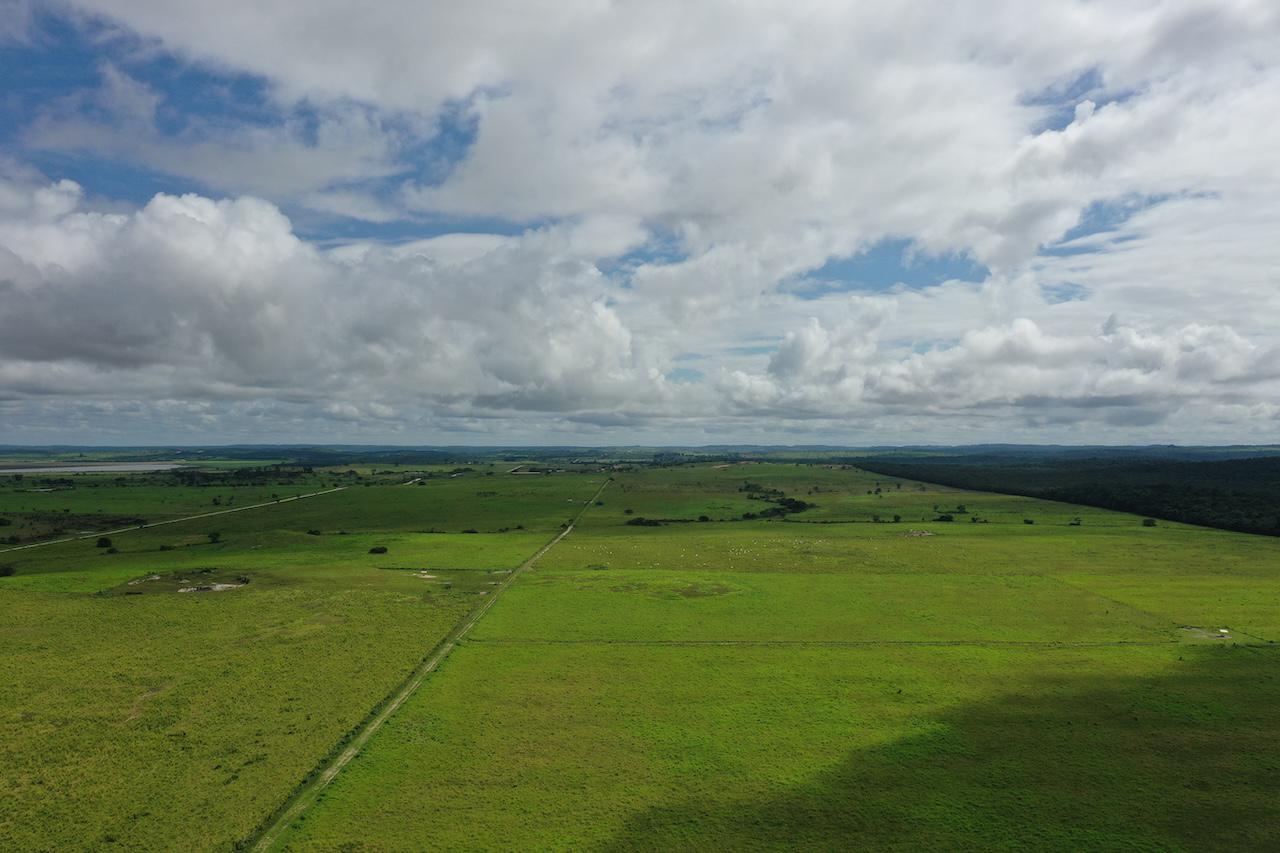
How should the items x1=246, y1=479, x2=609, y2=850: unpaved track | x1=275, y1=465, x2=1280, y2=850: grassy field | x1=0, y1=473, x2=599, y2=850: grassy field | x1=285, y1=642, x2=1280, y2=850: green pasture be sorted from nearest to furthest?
x1=246, y1=479, x2=609, y2=850: unpaved track < x1=285, y1=642, x2=1280, y2=850: green pasture < x1=275, y1=465, x2=1280, y2=850: grassy field < x1=0, y1=473, x2=599, y2=850: grassy field

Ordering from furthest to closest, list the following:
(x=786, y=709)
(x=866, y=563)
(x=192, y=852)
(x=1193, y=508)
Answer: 1. (x=1193, y=508)
2. (x=866, y=563)
3. (x=786, y=709)
4. (x=192, y=852)

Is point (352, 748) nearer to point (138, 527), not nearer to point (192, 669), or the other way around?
point (192, 669)

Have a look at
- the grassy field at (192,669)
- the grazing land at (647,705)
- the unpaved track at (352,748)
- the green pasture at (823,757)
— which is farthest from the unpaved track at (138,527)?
the green pasture at (823,757)

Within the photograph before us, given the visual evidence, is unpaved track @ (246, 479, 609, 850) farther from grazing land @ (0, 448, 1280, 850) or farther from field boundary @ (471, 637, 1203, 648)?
field boundary @ (471, 637, 1203, 648)

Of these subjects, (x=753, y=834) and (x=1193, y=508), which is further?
(x=1193, y=508)

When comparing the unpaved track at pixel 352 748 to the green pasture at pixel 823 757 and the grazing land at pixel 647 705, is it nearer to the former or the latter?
the grazing land at pixel 647 705

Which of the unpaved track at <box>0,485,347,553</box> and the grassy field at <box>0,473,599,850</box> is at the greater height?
the grassy field at <box>0,473,599,850</box>

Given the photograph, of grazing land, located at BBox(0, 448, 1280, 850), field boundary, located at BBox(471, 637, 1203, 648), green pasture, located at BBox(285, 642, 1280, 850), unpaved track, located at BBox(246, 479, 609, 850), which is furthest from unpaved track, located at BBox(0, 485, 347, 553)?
green pasture, located at BBox(285, 642, 1280, 850)

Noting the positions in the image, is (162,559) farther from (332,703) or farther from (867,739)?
(867,739)

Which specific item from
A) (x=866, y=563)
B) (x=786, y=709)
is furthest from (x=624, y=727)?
(x=866, y=563)
